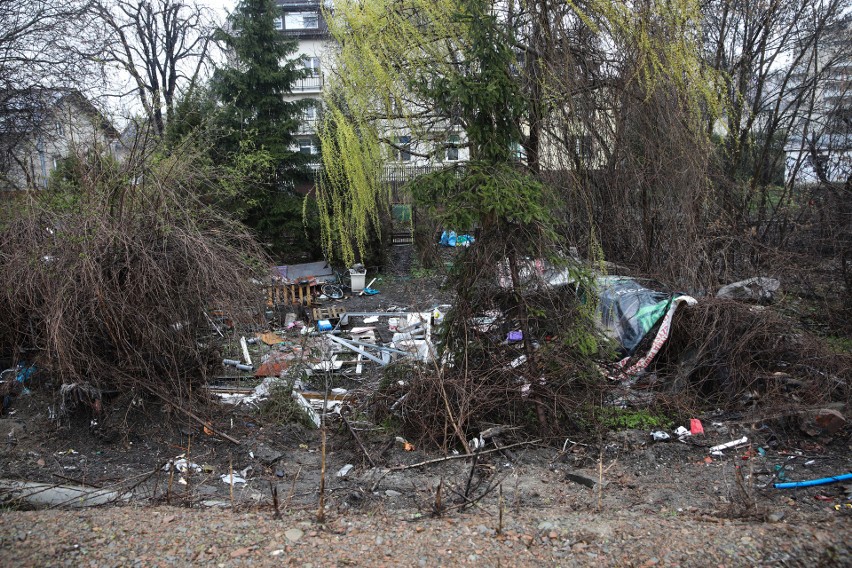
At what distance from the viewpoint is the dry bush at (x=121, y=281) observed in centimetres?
646

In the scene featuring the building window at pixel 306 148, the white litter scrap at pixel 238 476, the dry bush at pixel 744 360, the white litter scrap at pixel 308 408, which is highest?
the building window at pixel 306 148

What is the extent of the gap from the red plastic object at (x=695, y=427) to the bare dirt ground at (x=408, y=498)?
11 centimetres

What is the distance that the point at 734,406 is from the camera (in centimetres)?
714

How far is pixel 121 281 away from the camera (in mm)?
6645

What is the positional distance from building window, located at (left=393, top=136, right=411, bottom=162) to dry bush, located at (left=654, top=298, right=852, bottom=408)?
4.19 meters

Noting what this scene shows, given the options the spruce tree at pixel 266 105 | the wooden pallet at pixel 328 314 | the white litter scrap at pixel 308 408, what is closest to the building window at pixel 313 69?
the spruce tree at pixel 266 105

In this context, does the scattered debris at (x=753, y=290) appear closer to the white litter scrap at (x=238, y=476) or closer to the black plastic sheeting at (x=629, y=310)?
the black plastic sheeting at (x=629, y=310)

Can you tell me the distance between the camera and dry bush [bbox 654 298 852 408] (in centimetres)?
707

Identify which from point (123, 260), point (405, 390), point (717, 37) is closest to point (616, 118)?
point (405, 390)

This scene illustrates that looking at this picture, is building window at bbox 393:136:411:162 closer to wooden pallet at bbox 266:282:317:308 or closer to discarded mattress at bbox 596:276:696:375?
discarded mattress at bbox 596:276:696:375

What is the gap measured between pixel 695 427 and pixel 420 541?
3.94 meters

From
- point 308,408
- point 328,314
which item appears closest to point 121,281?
point 308,408

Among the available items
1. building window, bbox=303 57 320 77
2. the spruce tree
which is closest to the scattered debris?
building window, bbox=303 57 320 77

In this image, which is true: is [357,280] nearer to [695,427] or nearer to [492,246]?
[492,246]
